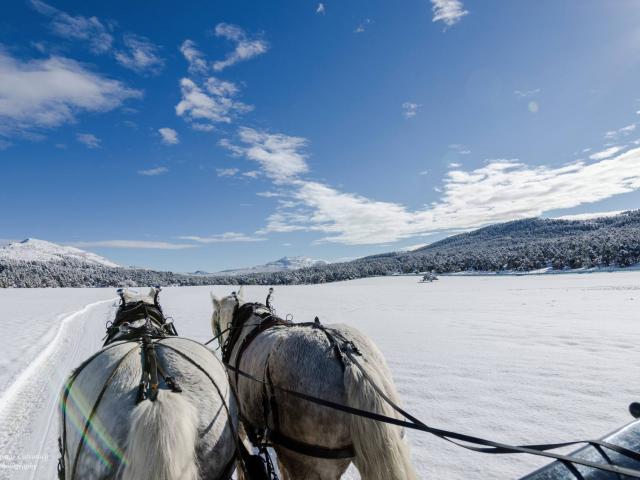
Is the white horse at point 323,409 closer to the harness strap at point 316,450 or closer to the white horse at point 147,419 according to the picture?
the harness strap at point 316,450

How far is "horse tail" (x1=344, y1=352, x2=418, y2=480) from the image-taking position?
84.3 inches

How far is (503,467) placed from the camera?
327 centimetres

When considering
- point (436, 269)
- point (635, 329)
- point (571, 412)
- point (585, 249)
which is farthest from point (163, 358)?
point (436, 269)

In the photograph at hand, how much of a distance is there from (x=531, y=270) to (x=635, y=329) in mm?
39256

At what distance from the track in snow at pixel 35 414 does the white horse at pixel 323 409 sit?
3.05 metres

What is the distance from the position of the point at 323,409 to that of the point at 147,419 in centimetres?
123

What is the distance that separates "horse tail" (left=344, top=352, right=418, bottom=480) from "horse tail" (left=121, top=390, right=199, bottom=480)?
104 centimetres

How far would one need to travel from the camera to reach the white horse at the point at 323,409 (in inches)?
85.9

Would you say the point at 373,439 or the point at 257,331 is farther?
the point at 257,331

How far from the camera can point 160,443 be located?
1601mm

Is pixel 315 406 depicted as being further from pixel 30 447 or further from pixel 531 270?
pixel 531 270

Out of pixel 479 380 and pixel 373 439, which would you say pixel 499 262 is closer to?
pixel 479 380

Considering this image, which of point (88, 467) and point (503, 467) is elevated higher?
point (88, 467)

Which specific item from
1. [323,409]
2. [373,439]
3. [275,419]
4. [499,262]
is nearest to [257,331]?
[275,419]
